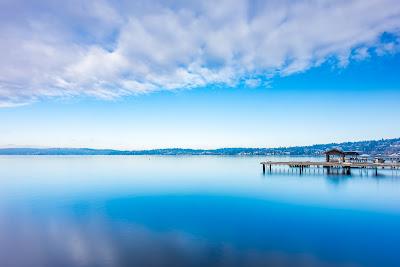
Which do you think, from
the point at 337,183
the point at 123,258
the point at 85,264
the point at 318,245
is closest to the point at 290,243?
the point at 318,245

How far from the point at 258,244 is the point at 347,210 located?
17822mm

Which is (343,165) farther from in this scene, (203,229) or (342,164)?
(203,229)

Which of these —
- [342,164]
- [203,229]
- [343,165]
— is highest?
[342,164]

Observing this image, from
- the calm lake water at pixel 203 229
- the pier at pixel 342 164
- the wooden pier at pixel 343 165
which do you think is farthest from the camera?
the pier at pixel 342 164

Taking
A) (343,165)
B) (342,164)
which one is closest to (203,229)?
(343,165)

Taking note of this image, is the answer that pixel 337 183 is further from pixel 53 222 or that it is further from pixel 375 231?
pixel 53 222

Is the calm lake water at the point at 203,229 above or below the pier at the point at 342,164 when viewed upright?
below

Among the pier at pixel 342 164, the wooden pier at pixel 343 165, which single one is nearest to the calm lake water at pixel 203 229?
the wooden pier at pixel 343 165

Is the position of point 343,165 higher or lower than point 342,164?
lower

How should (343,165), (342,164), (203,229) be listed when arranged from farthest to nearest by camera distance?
1. (342,164)
2. (343,165)
3. (203,229)

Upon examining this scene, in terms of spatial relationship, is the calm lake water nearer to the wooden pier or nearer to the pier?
the wooden pier

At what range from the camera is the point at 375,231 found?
24.9 meters

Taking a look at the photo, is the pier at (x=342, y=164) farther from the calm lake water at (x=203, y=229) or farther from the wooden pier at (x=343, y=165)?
the calm lake water at (x=203, y=229)

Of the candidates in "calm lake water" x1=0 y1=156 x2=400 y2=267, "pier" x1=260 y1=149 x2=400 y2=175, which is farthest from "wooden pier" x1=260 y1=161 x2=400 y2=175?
"calm lake water" x1=0 y1=156 x2=400 y2=267
